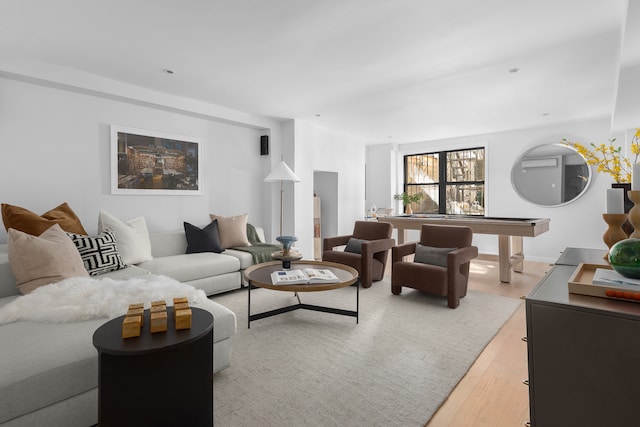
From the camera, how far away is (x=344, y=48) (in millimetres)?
2988

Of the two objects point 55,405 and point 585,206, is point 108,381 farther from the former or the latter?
point 585,206

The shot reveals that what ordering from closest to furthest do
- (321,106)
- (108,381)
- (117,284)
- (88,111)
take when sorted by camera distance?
(108,381) < (117,284) < (88,111) < (321,106)

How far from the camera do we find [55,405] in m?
1.53

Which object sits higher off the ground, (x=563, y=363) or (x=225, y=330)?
(x=563, y=363)

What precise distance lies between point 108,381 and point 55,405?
415 millimetres

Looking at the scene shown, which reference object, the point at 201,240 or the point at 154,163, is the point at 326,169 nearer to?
the point at 201,240

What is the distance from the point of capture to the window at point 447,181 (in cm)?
702

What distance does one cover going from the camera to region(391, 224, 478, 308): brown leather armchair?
347cm

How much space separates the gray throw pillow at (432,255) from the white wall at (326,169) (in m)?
2.20

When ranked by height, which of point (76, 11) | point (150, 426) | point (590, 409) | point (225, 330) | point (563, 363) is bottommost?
point (150, 426)

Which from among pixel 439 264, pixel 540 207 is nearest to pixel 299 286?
pixel 439 264

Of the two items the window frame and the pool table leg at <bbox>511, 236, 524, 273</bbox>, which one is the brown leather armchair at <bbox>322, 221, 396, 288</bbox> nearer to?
the pool table leg at <bbox>511, 236, 524, 273</bbox>

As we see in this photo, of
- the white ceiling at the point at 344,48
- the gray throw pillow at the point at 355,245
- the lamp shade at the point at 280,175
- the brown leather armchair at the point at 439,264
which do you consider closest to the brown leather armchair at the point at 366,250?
the gray throw pillow at the point at 355,245

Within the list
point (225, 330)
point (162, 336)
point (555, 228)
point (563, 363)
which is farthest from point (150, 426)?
point (555, 228)
